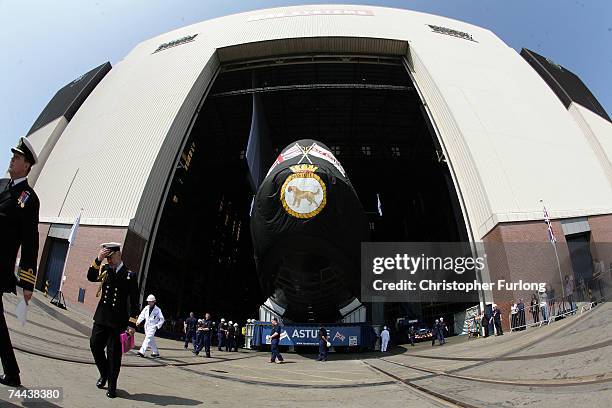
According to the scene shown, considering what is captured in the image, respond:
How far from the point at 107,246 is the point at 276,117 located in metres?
25.5

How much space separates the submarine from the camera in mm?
7949

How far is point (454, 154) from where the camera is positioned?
17.7 metres

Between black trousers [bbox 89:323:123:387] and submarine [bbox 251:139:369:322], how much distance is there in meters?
4.91

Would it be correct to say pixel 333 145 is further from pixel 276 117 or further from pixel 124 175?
pixel 124 175

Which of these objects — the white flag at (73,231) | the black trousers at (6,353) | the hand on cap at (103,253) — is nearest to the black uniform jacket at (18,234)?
the black trousers at (6,353)

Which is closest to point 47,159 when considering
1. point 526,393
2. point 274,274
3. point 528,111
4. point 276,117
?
point 276,117

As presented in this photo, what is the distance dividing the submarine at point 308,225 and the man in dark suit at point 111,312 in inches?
179

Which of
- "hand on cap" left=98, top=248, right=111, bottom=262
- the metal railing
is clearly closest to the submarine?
"hand on cap" left=98, top=248, right=111, bottom=262

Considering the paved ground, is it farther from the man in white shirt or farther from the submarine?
the man in white shirt

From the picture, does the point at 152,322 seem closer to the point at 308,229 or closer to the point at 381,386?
the point at 308,229

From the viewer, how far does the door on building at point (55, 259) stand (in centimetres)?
1855

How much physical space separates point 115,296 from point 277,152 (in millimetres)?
22788

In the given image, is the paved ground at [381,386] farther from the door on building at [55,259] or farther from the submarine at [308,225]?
the door on building at [55,259]

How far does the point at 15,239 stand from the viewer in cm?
274
